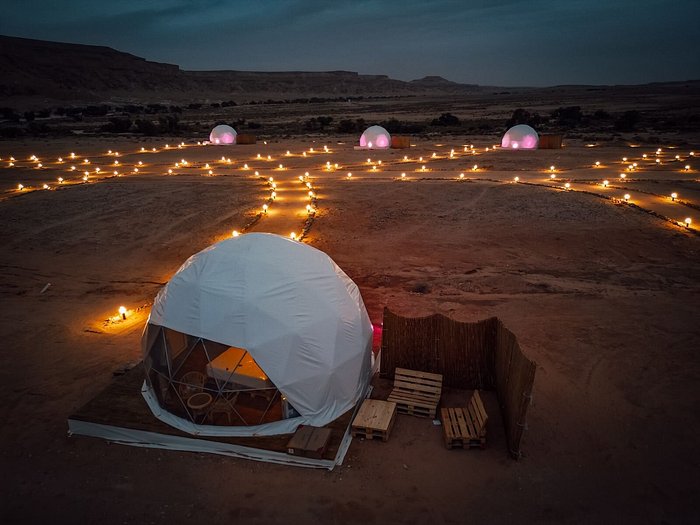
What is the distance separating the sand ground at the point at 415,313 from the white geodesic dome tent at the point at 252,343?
0.91 meters

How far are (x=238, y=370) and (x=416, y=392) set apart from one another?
10.6 feet

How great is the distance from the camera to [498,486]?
6789 mm

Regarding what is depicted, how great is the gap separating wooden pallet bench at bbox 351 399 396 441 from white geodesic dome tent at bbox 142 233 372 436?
0.40 m

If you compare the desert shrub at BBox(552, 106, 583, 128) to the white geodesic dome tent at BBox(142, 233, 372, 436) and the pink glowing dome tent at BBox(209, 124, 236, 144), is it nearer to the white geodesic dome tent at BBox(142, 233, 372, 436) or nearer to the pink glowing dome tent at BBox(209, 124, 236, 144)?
the pink glowing dome tent at BBox(209, 124, 236, 144)

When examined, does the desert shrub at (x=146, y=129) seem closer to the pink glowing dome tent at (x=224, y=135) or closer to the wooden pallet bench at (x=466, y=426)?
the pink glowing dome tent at (x=224, y=135)

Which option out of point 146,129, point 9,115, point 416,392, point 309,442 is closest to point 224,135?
point 146,129

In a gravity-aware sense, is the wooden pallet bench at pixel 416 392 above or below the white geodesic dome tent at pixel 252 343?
below

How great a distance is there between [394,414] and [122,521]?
429 centimetres

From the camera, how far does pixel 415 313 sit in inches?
462

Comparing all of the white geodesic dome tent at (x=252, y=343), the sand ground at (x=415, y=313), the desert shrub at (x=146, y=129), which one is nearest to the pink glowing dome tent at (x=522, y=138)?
the sand ground at (x=415, y=313)

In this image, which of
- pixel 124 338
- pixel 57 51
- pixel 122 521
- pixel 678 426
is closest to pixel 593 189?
pixel 678 426

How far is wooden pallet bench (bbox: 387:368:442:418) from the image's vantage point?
8.37 m

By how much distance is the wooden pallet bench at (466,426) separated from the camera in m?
7.45

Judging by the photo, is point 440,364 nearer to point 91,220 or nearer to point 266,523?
point 266,523
